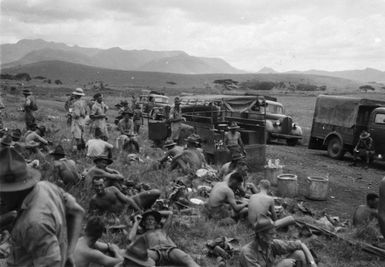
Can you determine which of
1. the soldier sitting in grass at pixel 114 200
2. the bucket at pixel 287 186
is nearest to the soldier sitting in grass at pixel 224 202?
the soldier sitting in grass at pixel 114 200

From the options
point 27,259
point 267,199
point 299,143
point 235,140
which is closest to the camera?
point 27,259

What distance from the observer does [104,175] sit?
781 centimetres

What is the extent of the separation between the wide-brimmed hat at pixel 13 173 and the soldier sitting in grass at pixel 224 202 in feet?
17.6

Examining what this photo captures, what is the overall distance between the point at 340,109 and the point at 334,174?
355 centimetres

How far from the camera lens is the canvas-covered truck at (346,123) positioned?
14.6m

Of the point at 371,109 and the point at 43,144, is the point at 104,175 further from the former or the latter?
the point at 371,109

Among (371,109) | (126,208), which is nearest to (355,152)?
(371,109)

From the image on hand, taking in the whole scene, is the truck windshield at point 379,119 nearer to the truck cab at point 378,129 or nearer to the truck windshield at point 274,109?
the truck cab at point 378,129

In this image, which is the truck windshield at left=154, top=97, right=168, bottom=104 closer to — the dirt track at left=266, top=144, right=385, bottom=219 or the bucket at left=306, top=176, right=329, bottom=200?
the dirt track at left=266, top=144, right=385, bottom=219

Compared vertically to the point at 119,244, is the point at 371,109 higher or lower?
higher

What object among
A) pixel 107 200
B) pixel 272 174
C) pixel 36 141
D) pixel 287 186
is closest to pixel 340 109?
pixel 272 174

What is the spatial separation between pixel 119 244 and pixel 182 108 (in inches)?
495

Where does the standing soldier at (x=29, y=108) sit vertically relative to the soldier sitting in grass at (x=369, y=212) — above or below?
above

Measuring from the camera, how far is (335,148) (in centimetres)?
1639
